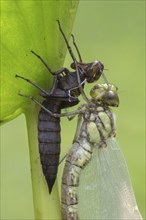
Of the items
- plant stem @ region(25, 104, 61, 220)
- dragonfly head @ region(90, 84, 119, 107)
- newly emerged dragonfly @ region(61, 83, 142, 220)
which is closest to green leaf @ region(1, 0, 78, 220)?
plant stem @ region(25, 104, 61, 220)

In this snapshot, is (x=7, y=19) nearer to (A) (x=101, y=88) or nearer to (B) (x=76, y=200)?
(B) (x=76, y=200)

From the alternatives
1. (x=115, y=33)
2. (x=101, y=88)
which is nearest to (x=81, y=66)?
(x=101, y=88)

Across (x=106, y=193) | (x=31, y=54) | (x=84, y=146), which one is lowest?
(x=106, y=193)

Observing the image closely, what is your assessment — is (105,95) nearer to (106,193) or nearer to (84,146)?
(84,146)

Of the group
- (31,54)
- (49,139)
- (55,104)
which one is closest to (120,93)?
(55,104)

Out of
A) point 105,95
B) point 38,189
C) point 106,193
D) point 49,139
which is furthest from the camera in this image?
point 105,95

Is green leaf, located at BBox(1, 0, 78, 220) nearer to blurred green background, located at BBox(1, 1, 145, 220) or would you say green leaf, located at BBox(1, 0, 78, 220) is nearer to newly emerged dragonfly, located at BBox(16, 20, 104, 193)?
newly emerged dragonfly, located at BBox(16, 20, 104, 193)
